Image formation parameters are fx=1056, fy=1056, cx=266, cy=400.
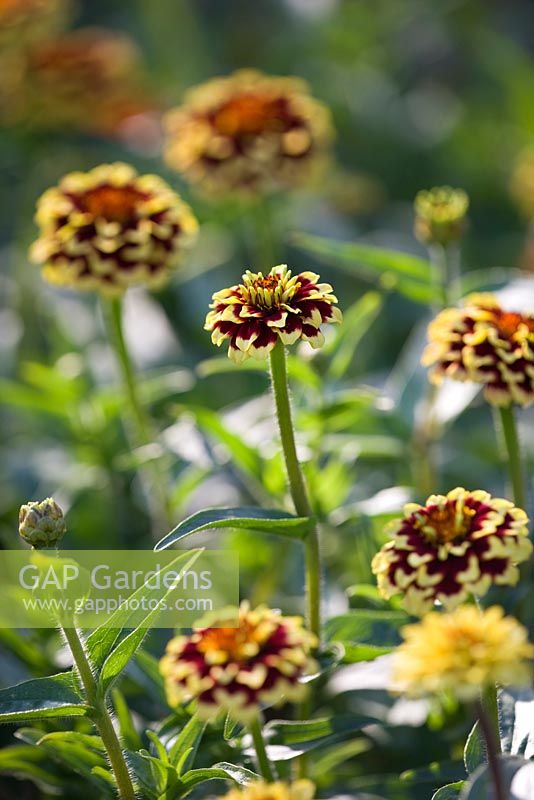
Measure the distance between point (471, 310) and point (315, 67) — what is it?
197cm

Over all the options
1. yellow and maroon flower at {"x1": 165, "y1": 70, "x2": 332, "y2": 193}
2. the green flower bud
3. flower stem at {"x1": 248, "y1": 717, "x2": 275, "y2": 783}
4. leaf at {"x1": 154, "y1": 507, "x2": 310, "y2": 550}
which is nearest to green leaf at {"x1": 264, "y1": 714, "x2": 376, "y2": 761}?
flower stem at {"x1": 248, "y1": 717, "x2": 275, "y2": 783}

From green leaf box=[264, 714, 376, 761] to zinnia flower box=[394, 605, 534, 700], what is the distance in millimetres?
308

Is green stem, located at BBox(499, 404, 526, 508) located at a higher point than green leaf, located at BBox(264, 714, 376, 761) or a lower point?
higher

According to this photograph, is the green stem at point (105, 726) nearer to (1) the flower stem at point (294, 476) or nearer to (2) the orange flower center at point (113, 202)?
(1) the flower stem at point (294, 476)

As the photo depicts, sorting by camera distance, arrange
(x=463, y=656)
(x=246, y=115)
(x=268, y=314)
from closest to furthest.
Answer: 1. (x=463, y=656)
2. (x=268, y=314)
3. (x=246, y=115)

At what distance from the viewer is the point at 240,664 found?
730 mm

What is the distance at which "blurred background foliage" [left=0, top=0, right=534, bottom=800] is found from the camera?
120 cm

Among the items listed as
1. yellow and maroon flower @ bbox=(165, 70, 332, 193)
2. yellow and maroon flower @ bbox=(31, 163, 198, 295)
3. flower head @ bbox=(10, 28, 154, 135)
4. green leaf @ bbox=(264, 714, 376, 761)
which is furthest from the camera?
flower head @ bbox=(10, 28, 154, 135)

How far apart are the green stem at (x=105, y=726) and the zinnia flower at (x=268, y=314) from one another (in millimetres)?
265

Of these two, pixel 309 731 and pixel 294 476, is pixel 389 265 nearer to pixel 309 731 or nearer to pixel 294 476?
pixel 294 476

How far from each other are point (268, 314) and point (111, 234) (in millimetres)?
377

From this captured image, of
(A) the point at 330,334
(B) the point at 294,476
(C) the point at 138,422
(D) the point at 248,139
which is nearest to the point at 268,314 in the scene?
(B) the point at 294,476

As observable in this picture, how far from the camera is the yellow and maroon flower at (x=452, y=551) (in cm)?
76

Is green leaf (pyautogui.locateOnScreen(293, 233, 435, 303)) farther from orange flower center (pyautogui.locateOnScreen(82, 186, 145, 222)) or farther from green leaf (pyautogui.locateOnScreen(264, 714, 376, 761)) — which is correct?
green leaf (pyautogui.locateOnScreen(264, 714, 376, 761))
